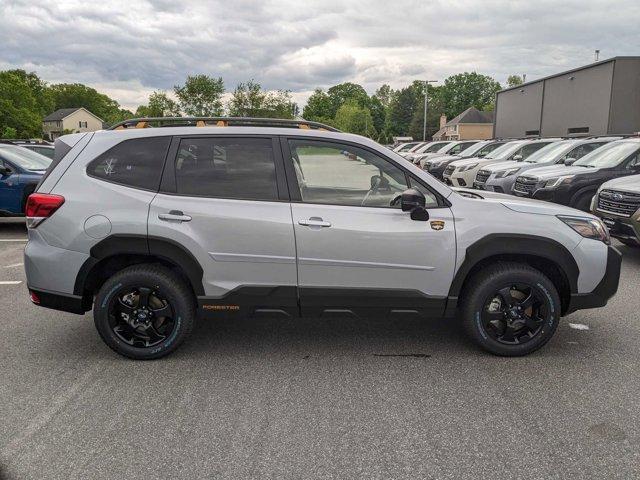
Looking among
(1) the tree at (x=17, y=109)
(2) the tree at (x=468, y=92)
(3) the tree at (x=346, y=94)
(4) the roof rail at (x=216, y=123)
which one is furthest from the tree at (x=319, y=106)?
(4) the roof rail at (x=216, y=123)

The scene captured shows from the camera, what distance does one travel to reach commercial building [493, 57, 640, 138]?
82.9 feet

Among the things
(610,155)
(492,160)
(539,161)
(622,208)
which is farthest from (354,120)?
(622,208)

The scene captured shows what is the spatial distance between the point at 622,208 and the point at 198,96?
48231 mm

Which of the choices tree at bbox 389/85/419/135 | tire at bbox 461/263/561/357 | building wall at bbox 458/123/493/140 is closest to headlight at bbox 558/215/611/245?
tire at bbox 461/263/561/357

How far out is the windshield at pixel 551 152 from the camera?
40.3 ft

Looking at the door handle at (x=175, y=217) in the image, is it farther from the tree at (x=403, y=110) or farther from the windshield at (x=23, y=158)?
the tree at (x=403, y=110)

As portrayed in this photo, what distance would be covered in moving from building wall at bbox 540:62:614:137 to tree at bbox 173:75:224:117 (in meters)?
30.6

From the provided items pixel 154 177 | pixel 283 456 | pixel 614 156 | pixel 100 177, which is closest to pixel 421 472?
pixel 283 456

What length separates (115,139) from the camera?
397cm

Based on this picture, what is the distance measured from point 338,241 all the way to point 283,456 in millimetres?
1525

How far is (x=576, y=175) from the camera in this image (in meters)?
9.43

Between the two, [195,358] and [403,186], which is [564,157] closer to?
[403,186]

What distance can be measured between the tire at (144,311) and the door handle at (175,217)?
0.39m

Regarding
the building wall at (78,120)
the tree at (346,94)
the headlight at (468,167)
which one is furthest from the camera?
the tree at (346,94)
